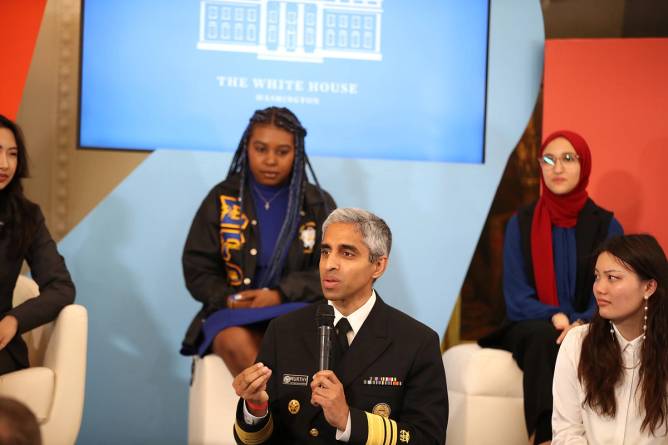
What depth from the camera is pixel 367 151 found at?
5.27 metres

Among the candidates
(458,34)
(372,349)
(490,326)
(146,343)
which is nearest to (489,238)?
(490,326)

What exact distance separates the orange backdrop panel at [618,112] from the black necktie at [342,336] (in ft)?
8.98

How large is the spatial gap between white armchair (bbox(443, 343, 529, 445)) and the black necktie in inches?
56.0

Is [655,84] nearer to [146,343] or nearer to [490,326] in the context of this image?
[490,326]

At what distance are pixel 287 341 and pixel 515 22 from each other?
3.13 m

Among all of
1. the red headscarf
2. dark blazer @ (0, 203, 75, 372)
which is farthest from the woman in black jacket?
the red headscarf

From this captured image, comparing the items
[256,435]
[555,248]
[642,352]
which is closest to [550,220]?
[555,248]

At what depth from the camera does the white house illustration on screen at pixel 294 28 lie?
5.18m

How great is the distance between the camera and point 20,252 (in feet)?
13.0

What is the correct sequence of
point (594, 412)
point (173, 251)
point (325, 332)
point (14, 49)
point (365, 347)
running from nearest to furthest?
1. point (325, 332)
2. point (365, 347)
3. point (594, 412)
4. point (14, 49)
5. point (173, 251)

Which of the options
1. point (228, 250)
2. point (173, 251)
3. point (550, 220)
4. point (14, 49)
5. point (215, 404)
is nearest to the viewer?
point (215, 404)

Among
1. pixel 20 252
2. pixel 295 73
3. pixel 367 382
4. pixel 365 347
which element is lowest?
pixel 367 382

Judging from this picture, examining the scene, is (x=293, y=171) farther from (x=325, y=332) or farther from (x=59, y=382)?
(x=325, y=332)

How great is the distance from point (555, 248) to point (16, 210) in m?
2.50
